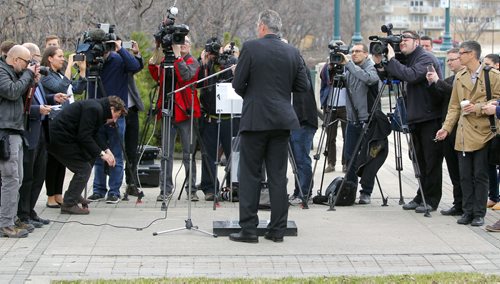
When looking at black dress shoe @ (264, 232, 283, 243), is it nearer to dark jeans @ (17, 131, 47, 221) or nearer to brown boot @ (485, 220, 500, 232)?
brown boot @ (485, 220, 500, 232)

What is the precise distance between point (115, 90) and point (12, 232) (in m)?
3.04

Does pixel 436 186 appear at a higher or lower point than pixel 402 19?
lower

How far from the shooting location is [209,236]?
32.6 feet

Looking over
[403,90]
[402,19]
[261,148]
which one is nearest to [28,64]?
[261,148]

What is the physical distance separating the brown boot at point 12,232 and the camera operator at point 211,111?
2.95m

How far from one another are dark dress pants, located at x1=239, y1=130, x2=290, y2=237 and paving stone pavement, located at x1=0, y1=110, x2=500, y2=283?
23cm

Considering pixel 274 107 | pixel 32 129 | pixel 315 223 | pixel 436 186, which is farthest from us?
pixel 436 186

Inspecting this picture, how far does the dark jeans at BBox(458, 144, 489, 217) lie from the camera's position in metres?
10.5

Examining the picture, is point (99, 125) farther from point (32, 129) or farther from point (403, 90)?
point (403, 90)

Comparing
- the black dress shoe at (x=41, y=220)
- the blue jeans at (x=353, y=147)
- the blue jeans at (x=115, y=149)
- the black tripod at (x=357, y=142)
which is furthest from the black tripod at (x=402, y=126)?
the black dress shoe at (x=41, y=220)

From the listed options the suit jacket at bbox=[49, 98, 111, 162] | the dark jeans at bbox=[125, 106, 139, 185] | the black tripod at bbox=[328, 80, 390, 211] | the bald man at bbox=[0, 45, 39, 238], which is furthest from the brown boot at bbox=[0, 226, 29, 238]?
the black tripod at bbox=[328, 80, 390, 211]

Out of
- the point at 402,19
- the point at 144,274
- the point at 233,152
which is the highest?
the point at 402,19

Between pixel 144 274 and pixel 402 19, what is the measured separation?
106 meters

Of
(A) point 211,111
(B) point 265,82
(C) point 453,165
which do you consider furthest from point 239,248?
(A) point 211,111
